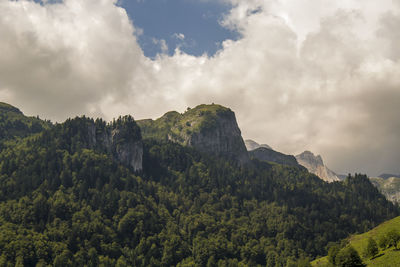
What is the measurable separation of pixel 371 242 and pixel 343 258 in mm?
16787

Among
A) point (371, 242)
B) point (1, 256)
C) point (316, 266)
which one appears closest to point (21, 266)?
point (1, 256)

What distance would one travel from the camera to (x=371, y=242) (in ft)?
545

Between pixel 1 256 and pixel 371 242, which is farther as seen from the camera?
pixel 1 256

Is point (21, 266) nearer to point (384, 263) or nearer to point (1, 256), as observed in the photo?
point (1, 256)

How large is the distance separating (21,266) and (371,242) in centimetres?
16708

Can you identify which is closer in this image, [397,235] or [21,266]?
[397,235]

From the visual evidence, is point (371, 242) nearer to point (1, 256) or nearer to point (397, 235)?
point (397, 235)

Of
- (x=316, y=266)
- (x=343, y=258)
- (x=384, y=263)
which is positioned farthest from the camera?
(x=316, y=266)

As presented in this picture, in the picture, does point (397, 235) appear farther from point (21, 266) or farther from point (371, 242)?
point (21, 266)

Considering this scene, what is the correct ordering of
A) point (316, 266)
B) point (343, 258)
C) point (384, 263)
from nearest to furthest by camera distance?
point (384, 263) < point (343, 258) < point (316, 266)

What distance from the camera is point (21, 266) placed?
193 metres

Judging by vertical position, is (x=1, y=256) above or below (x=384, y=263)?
above

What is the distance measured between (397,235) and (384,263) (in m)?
22.3

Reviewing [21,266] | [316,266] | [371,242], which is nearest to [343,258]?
[371,242]
